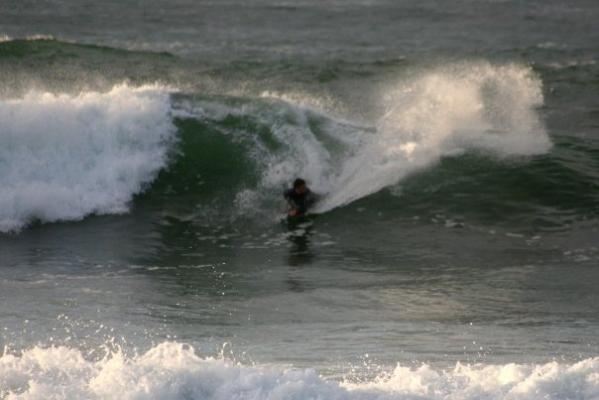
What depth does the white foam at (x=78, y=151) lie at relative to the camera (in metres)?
15.8

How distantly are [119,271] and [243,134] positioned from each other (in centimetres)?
523

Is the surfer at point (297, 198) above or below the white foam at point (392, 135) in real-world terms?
below

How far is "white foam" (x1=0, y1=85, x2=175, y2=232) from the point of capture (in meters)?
15.8

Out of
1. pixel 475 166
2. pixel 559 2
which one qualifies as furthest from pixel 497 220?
pixel 559 2

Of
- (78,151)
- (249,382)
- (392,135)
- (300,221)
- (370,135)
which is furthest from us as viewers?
(370,135)

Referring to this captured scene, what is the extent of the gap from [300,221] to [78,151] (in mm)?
3453

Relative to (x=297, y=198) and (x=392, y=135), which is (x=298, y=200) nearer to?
(x=297, y=198)

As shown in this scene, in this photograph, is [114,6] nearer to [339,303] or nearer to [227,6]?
[227,6]

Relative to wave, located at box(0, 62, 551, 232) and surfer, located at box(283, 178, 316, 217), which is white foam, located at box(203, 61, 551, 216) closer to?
wave, located at box(0, 62, 551, 232)

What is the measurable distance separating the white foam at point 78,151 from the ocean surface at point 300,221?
0.04m

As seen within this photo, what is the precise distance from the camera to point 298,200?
15555mm

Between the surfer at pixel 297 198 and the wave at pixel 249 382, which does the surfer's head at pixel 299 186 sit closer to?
the surfer at pixel 297 198

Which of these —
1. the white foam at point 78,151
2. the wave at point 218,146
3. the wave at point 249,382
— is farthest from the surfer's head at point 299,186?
the wave at point 249,382

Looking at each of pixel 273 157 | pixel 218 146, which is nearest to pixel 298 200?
pixel 273 157
